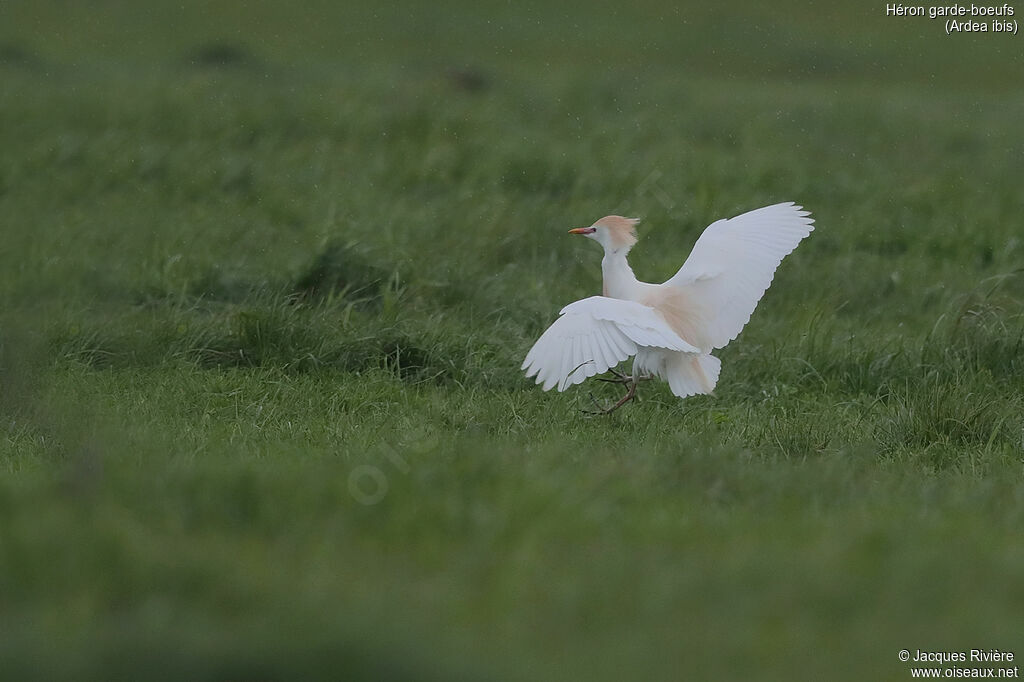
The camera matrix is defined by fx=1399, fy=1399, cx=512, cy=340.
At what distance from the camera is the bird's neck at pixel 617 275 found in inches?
274

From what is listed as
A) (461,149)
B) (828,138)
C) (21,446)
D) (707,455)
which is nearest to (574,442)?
(707,455)

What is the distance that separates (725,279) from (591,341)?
1.11m

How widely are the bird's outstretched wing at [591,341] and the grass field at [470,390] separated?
0.34 metres

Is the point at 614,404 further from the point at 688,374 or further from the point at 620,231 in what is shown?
the point at 620,231

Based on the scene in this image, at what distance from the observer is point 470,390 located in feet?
22.9

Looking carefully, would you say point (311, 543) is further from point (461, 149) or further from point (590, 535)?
point (461, 149)

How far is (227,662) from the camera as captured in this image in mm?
3621

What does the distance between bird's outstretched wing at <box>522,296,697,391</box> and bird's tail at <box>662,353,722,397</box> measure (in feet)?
1.22

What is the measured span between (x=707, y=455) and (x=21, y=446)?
2.84 m

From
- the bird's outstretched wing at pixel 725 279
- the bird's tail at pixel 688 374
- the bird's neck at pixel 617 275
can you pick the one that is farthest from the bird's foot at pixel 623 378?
the bird's neck at pixel 617 275

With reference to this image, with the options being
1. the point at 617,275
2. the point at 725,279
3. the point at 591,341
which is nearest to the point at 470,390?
the point at 617,275

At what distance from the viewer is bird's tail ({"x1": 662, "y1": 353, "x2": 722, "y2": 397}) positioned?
253 inches

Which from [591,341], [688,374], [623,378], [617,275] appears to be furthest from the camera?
[617,275]

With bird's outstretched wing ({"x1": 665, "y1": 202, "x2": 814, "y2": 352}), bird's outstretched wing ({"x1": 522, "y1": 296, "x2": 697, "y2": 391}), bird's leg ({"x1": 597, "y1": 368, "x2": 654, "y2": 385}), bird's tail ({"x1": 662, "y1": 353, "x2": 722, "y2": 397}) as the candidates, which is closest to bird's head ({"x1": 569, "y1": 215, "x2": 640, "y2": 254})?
bird's outstretched wing ({"x1": 665, "y1": 202, "x2": 814, "y2": 352})
